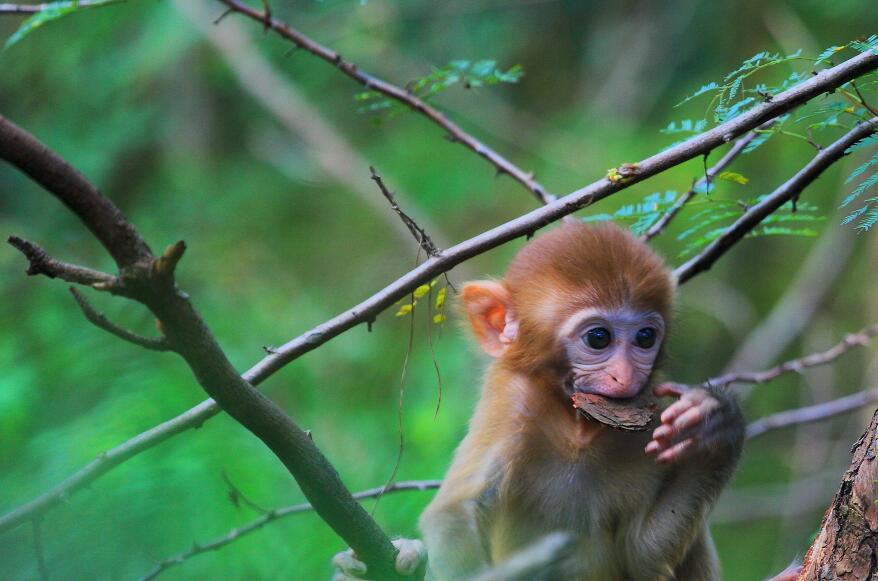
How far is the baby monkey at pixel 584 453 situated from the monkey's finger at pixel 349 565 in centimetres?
56

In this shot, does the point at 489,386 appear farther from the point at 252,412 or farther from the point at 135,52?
the point at 135,52

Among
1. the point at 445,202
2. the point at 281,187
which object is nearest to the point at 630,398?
the point at 445,202

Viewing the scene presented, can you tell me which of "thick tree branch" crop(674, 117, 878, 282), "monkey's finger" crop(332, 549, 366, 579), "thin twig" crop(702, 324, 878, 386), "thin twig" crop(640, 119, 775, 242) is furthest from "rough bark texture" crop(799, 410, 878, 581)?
"thin twig" crop(702, 324, 878, 386)

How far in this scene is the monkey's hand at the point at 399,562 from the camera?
362 centimetres

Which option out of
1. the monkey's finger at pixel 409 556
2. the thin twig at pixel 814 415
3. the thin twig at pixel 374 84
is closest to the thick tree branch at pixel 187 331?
the monkey's finger at pixel 409 556

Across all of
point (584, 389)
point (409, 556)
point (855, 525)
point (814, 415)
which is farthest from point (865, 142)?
point (814, 415)

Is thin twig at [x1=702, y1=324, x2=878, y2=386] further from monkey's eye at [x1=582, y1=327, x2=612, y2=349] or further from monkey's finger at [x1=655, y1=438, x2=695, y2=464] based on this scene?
monkey's finger at [x1=655, y1=438, x2=695, y2=464]

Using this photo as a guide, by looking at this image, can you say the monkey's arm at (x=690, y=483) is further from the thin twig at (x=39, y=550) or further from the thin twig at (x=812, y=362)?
the thin twig at (x=39, y=550)

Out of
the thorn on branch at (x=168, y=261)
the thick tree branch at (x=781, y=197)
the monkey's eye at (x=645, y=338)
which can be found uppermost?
the thorn on branch at (x=168, y=261)

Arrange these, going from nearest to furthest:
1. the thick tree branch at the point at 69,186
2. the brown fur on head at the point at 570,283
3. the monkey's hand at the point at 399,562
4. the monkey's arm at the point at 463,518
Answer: the thick tree branch at the point at 69,186 < the monkey's hand at the point at 399,562 < the monkey's arm at the point at 463,518 < the brown fur on head at the point at 570,283

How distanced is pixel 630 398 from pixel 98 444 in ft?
7.74

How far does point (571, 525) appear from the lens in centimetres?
473

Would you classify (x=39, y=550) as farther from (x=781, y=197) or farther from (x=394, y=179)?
(x=394, y=179)

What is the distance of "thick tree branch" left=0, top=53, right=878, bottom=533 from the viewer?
3.21m
